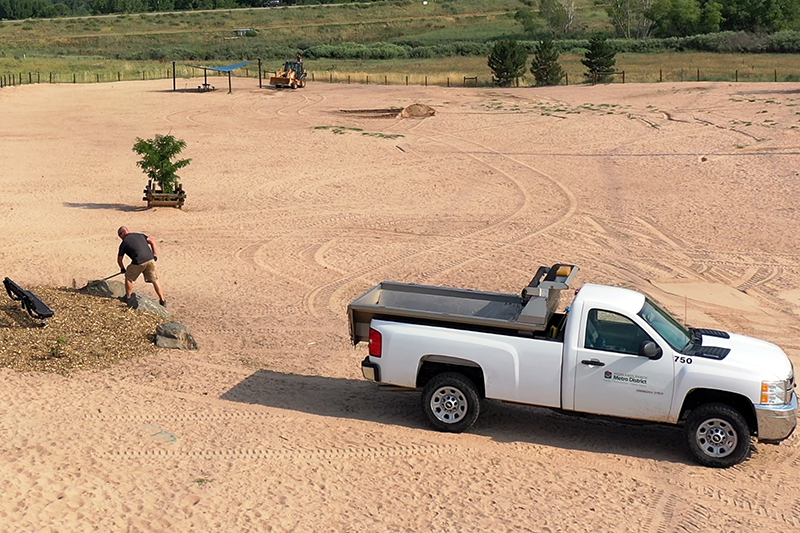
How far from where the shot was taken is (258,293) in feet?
57.7

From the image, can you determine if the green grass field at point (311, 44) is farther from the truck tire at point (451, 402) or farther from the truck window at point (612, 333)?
the truck tire at point (451, 402)

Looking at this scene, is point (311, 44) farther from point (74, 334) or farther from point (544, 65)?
point (74, 334)

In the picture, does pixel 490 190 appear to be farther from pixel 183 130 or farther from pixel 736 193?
pixel 183 130

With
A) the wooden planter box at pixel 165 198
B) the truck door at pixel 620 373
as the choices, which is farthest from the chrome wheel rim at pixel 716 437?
the wooden planter box at pixel 165 198

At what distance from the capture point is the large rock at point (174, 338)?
14.3 m

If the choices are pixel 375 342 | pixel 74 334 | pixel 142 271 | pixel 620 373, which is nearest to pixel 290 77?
pixel 142 271

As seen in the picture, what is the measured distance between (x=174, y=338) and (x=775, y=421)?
27.4ft

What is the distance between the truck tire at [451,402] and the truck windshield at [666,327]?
2.11m

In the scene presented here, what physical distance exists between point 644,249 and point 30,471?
14.4 meters

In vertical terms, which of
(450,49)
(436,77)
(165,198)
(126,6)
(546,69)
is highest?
(126,6)

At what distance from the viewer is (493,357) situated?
10.9 m

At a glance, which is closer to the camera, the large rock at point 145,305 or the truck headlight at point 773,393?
the truck headlight at point 773,393

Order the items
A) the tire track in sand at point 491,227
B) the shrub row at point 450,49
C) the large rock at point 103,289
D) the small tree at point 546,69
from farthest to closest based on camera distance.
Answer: the shrub row at point 450,49, the small tree at point 546,69, the tire track in sand at point 491,227, the large rock at point 103,289

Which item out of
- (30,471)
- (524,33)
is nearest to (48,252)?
(30,471)
